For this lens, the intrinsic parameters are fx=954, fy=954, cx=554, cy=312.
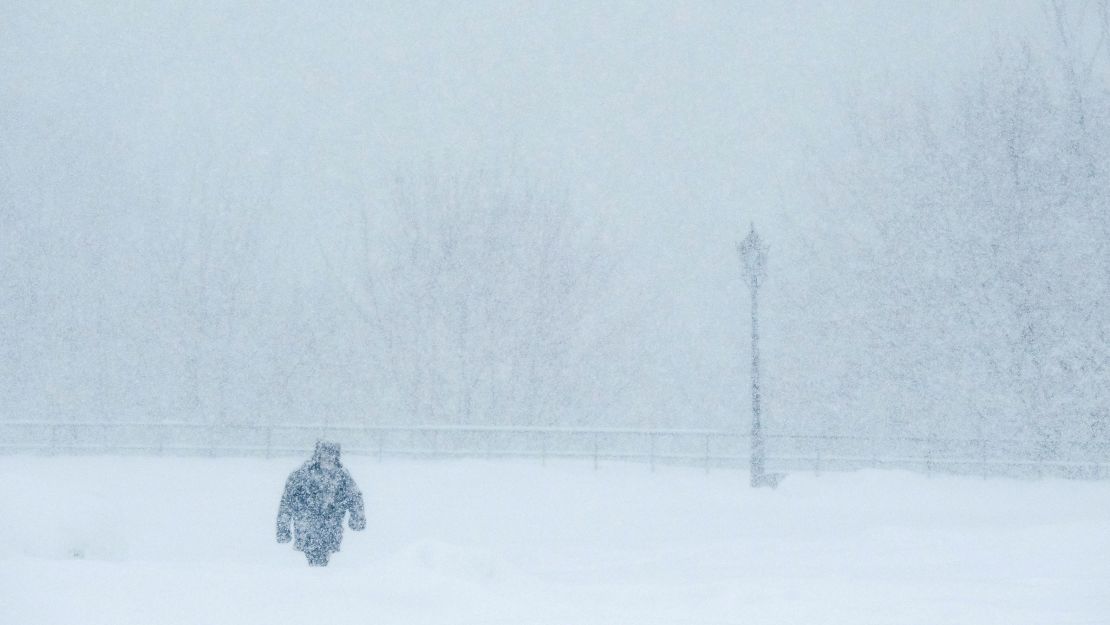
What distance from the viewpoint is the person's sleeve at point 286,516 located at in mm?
9742

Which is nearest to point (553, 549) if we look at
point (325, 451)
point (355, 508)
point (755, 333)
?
point (355, 508)

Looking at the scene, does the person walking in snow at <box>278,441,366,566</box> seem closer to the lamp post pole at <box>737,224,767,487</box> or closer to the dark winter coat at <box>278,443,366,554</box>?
the dark winter coat at <box>278,443,366,554</box>

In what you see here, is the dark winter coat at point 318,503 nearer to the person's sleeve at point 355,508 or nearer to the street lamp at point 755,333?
the person's sleeve at point 355,508

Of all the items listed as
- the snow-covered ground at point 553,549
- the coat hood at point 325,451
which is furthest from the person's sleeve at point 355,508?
the snow-covered ground at point 553,549

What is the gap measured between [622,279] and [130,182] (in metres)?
20.5

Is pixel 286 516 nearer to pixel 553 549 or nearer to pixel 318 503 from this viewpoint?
pixel 318 503

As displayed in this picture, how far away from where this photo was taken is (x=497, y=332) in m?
30.7

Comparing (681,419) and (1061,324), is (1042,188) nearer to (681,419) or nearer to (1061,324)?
(1061,324)

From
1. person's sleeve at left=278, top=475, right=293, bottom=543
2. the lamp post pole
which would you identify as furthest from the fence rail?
person's sleeve at left=278, top=475, right=293, bottom=543

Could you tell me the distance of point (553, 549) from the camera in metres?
14.4

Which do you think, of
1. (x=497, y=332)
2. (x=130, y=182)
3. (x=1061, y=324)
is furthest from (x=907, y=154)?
(x=130, y=182)

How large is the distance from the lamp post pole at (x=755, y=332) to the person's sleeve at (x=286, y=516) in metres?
11.4

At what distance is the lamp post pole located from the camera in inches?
757

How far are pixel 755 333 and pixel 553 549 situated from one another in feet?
25.0
